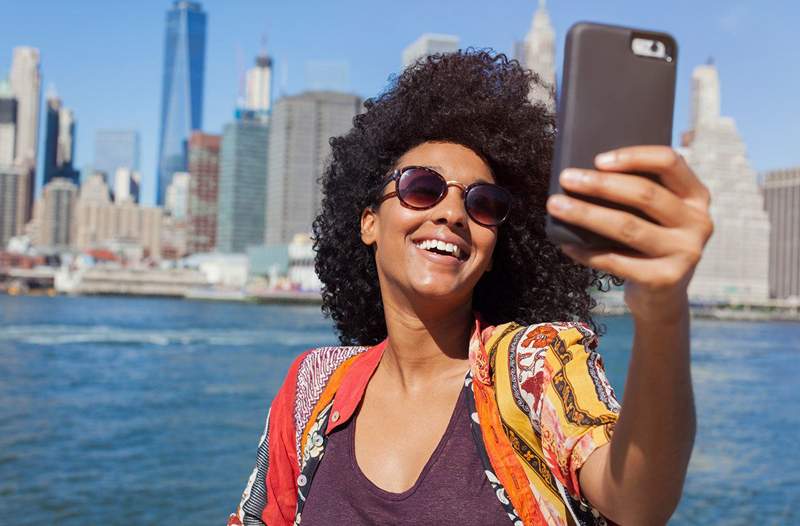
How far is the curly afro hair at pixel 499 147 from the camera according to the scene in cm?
186

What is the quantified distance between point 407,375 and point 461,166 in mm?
462

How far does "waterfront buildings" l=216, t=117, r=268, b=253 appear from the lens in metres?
141

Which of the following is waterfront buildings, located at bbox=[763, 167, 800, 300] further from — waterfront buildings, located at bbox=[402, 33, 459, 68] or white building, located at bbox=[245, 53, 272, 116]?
white building, located at bbox=[245, 53, 272, 116]

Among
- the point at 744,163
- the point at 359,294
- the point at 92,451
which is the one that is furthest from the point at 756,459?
the point at 744,163

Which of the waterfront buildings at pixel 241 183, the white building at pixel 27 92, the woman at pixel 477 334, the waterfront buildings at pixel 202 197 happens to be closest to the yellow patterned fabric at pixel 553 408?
the woman at pixel 477 334

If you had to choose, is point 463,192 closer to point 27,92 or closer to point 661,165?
point 661,165

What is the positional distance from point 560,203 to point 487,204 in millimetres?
829

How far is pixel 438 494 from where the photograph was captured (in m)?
1.45

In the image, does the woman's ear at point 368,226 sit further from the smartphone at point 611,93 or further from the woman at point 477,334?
the smartphone at point 611,93

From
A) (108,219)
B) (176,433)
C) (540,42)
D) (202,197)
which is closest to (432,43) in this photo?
(540,42)

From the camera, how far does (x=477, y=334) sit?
62.6 inches

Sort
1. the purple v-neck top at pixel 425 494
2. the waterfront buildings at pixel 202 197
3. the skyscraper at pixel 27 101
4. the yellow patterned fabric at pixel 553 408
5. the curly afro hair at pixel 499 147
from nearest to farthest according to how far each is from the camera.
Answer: the yellow patterned fabric at pixel 553 408 < the purple v-neck top at pixel 425 494 < the curly afro hair at pixel 499 147 < the waterfront buildings at pixel 202 197 < the skyscraper at pixel 27 101

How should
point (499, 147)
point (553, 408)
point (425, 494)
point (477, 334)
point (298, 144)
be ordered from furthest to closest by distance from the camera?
point (298, 144), point (499, 147), point (477, 334), point (425, 494), point (553, 408)

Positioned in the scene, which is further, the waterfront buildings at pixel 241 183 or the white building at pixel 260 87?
the white building at pixel 260 87
